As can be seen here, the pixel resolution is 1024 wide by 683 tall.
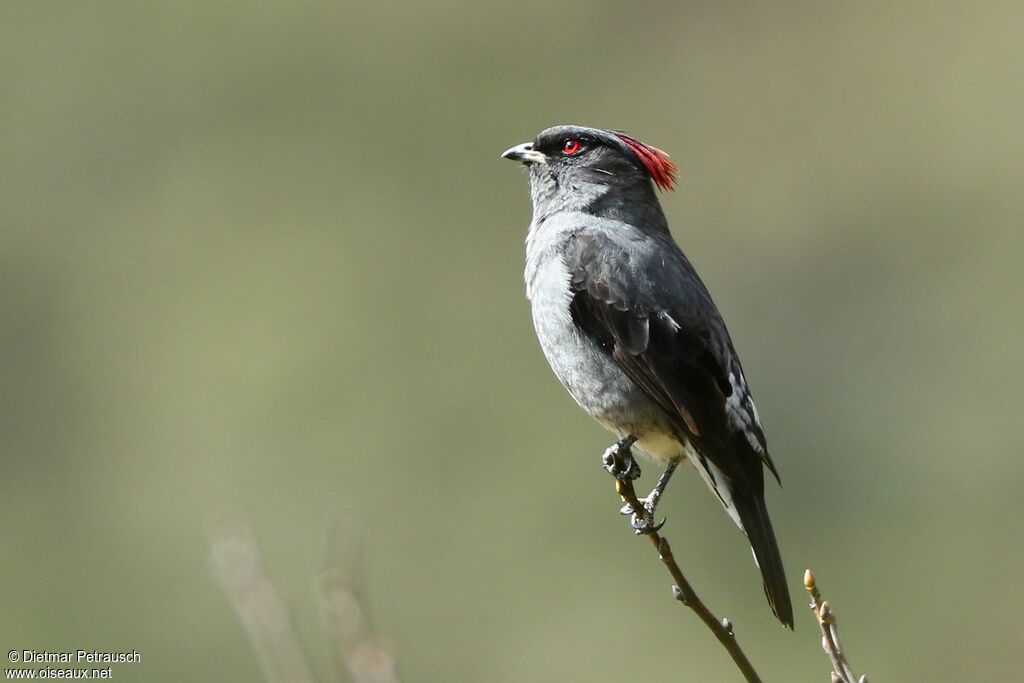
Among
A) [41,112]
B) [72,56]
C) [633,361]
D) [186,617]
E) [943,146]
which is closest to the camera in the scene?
[633,361]

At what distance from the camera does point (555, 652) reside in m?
17.0

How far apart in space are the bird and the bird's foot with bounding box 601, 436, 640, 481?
0.04ft

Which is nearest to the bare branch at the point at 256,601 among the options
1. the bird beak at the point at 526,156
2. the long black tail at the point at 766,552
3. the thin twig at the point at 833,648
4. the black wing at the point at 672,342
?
the thin twig at the point at 833,648

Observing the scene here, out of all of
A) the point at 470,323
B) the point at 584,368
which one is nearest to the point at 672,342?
the point at 584,368

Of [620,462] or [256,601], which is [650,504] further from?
[256,601]

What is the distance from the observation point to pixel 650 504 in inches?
231

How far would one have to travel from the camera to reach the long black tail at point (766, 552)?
18.7 ft

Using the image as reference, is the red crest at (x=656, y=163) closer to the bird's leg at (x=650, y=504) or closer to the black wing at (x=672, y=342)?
the black wing at (x=672, y=342)

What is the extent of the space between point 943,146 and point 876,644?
Result: 1248cm

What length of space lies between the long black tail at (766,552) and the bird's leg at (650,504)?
311 millimetres

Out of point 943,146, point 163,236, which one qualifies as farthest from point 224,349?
point 943,146

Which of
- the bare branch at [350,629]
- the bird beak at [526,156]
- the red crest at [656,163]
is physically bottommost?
the bare branch at [350,629]

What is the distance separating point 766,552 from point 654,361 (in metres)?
0.91

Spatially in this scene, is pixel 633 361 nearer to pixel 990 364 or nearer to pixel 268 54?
pixel 990 364
